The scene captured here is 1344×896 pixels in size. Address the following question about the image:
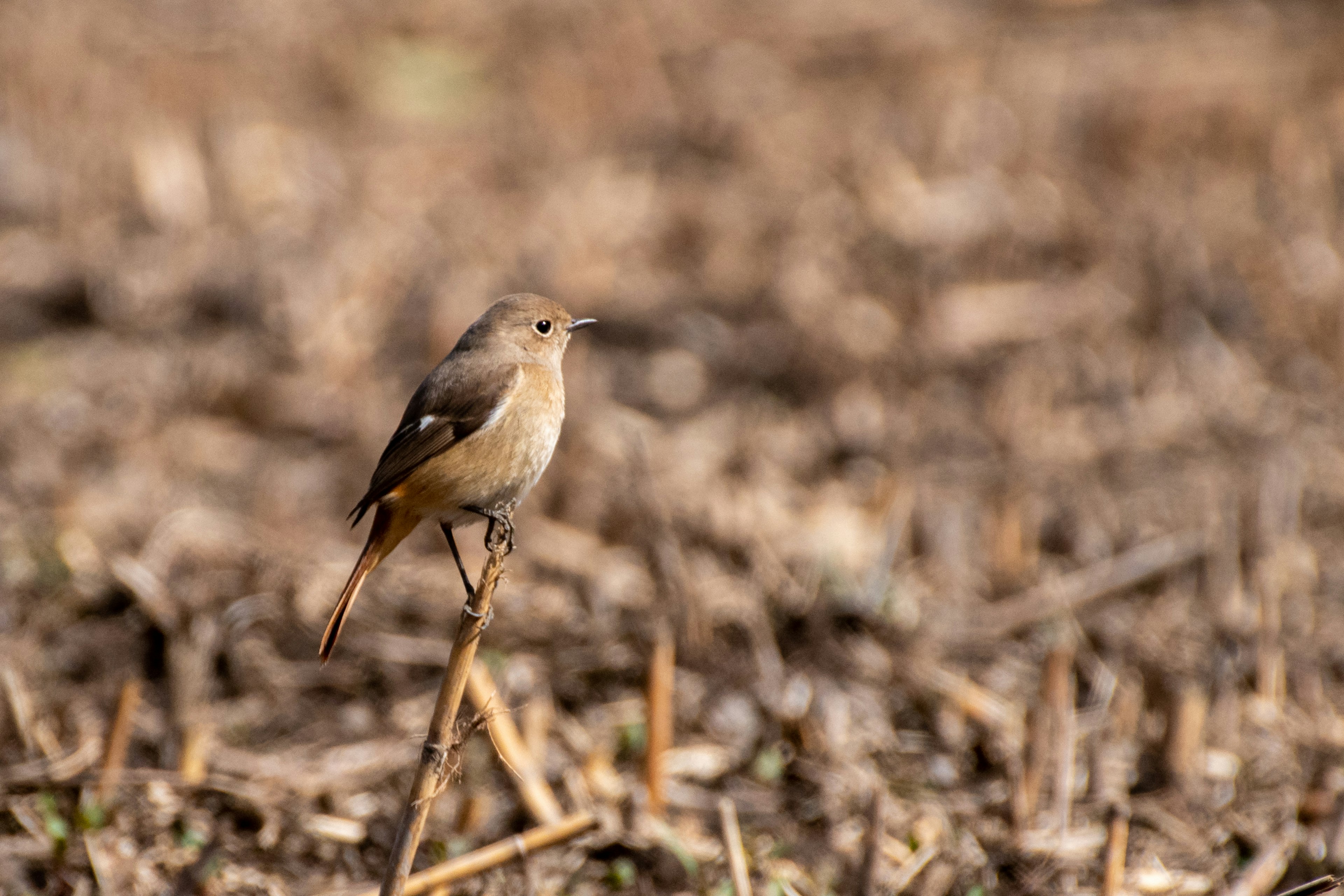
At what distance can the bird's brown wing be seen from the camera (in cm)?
416

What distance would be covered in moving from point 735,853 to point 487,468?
154 cm

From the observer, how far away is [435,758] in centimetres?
327

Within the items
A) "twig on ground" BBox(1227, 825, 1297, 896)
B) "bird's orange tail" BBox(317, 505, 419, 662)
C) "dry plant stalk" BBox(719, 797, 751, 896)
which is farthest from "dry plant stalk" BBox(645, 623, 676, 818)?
"twig on ground" BBox(1227, 825, 1297, 896)

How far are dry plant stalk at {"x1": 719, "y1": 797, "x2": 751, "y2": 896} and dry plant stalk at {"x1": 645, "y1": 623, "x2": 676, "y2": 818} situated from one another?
30 cm

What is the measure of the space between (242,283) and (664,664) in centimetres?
480

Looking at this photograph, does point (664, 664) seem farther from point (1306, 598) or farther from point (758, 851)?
point (1306, 598)

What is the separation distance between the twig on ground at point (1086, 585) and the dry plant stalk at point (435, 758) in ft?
10.7

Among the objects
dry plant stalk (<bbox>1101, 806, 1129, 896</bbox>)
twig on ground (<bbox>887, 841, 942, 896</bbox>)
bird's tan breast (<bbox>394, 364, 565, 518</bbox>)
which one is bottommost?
twig on ground (<bbox>887, 841, 942, 896</bbox>)

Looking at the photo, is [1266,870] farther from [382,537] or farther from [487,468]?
[382,537]

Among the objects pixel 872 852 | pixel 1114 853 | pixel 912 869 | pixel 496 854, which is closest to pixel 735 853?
pixel 872 852

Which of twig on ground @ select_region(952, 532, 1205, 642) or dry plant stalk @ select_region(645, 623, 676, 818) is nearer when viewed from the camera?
dry plant stalk @ select_region(645, 623, 676, 818)

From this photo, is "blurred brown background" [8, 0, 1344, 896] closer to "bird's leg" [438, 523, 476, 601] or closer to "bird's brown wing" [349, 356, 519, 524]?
"bird's leg" [438, 523, 476, 601]

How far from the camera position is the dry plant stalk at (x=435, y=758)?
3242 millimetres

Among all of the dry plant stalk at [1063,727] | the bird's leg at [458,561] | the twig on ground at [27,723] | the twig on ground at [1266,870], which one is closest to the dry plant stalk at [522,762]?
the bird's leg at [458,561]
